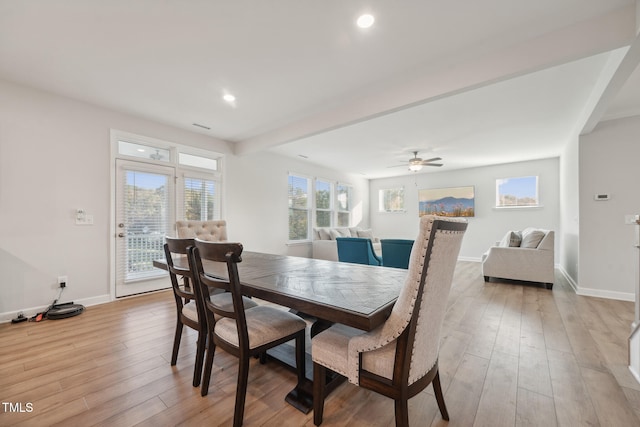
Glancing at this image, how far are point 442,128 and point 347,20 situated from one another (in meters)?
2.73

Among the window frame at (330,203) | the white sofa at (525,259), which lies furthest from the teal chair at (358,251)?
the window frame at (330,203)

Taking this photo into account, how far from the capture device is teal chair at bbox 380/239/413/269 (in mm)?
3633

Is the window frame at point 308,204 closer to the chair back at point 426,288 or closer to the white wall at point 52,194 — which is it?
the white wall at point 52,194

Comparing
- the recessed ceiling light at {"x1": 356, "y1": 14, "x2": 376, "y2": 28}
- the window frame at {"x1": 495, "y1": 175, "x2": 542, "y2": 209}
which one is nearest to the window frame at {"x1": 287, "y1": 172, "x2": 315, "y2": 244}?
the recessed ceiling light at {"x1": 356, "y1": 14, "x2": 376, "y2": 28}

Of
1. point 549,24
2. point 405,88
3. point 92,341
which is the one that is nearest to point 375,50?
point 405,88

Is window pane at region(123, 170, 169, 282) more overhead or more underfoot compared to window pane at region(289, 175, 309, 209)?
more underfoot

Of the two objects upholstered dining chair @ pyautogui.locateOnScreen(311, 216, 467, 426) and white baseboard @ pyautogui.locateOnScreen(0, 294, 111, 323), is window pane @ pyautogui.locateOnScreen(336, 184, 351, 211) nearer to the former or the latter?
white baseboard @ pyautogui.locateOnScreen(0, 294, 111, 323)

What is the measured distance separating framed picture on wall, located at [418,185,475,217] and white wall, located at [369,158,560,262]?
0.13 meters

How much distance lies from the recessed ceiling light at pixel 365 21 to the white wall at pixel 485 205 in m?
6.27

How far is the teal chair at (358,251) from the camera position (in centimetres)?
411

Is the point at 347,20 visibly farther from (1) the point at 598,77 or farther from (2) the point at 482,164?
(2) the point at 482,164

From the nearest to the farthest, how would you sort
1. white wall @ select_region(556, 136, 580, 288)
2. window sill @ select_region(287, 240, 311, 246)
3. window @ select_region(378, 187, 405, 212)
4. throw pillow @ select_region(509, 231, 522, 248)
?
1. white wall @ select_region(556, 136, 580, 288)
2. throw pillow @ select_region(509, 231, 522, 248)
3. window sill @ select_region(287, 240, 311, 246)
4. window @ select_region(378, 187, 405, 212)

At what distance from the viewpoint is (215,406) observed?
1.48 metres

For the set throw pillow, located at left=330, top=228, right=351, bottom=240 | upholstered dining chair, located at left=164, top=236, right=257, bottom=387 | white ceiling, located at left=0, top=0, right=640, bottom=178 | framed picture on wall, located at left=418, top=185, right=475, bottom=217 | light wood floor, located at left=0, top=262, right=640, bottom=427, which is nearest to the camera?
light wood floor, located at left=0, top=262, right=640, bottom=427
